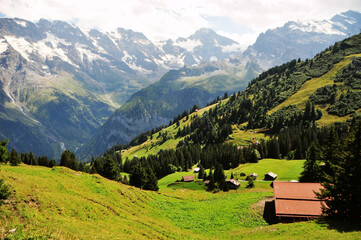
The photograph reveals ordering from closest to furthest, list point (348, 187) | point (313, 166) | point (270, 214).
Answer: point (348, 187)
point (270, 214)
point (313, 166)

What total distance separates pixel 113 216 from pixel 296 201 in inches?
1533

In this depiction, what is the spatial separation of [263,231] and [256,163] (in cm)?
10008

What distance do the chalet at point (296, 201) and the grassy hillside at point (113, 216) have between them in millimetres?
5706

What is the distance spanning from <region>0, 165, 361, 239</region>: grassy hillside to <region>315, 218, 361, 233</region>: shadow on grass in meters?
0.11

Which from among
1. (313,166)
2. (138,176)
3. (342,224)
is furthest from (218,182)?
(342,224)

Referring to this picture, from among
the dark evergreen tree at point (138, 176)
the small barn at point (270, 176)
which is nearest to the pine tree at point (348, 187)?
the dark evergreen tree at point (138, 176)

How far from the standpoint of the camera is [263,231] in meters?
40.9

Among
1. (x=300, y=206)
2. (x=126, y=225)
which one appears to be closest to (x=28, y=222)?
(x=126, y=225)

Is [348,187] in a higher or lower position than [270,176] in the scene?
higher

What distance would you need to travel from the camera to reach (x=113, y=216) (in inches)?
1486

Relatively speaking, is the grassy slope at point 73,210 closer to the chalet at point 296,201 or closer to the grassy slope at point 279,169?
the chalet at point 296,201

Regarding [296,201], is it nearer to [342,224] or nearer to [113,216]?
[342,224]

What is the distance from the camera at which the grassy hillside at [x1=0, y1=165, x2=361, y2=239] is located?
25.6 meters

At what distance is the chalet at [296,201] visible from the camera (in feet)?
157
